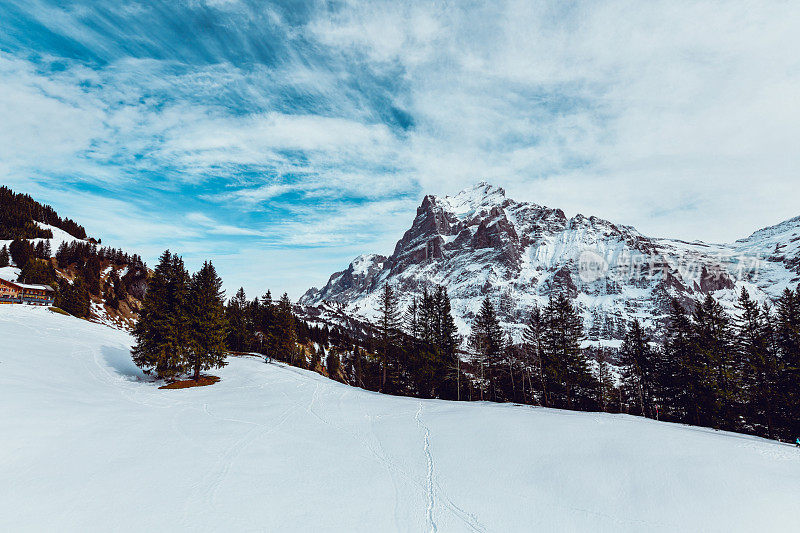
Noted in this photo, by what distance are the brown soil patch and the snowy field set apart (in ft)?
34.5

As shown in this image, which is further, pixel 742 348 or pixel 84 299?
pixel 84 299

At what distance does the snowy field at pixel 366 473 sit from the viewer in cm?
802

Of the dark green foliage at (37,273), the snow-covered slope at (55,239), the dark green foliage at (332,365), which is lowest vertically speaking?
the dark green foliage at (332,365)

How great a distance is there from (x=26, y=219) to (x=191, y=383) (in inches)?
6716

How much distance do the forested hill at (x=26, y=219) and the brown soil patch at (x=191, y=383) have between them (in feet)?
482

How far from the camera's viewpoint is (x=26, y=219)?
13625cm

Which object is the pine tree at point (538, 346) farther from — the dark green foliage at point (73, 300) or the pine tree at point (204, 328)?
the dark green foliage at point (73, 300)

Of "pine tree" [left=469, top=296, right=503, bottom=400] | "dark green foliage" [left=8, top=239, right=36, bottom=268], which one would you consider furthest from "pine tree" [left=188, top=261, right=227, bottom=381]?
"dark green foliage" [left=8, top=239, right=36, bottom=268]

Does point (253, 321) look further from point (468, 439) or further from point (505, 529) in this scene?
point (505, 529)

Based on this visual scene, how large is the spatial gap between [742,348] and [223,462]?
44673 mm

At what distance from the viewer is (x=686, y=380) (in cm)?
3350

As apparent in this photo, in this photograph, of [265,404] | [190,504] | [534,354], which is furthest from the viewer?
[534,354]

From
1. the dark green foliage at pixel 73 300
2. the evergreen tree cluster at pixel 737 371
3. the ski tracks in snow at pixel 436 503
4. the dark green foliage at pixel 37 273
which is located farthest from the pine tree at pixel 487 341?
the dark green foliage at pixel 37 273

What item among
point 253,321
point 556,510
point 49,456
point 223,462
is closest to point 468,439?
point 556,510
